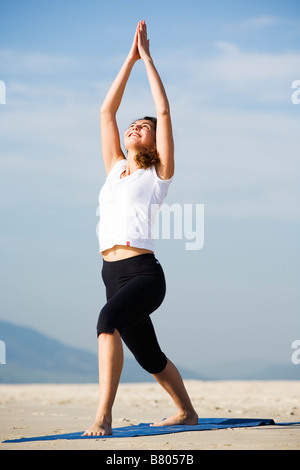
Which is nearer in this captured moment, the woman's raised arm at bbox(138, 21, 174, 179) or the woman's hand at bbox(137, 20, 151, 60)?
the woman's raised arm at bbox(138, 21, 174, 179)

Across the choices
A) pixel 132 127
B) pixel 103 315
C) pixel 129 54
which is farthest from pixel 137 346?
pixel 129 54

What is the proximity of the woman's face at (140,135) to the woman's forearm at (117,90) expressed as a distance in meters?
0.22

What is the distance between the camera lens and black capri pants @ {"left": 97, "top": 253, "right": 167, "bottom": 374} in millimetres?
4320

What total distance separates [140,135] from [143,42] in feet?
2.33

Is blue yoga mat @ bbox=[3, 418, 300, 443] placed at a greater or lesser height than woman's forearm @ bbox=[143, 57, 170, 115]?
lesser

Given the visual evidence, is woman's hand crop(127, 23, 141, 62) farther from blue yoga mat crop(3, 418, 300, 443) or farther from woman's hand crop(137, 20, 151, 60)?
blue yoga mat crop(3, 418, 300, 443)

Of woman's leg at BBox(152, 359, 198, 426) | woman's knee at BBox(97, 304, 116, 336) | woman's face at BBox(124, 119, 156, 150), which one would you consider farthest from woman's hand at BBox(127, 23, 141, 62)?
woman's leg at BBox(152, 359, 198, 426)

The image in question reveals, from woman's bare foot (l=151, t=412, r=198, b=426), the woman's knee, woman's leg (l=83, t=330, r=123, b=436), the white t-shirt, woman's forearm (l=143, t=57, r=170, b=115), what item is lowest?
woman's bare foot (l=151, t=412, r=198, b=426)

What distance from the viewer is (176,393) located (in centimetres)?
496

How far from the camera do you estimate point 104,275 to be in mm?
4723

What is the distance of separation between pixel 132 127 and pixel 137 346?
161 cm

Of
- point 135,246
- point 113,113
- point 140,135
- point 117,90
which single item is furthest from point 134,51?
point 135,246
